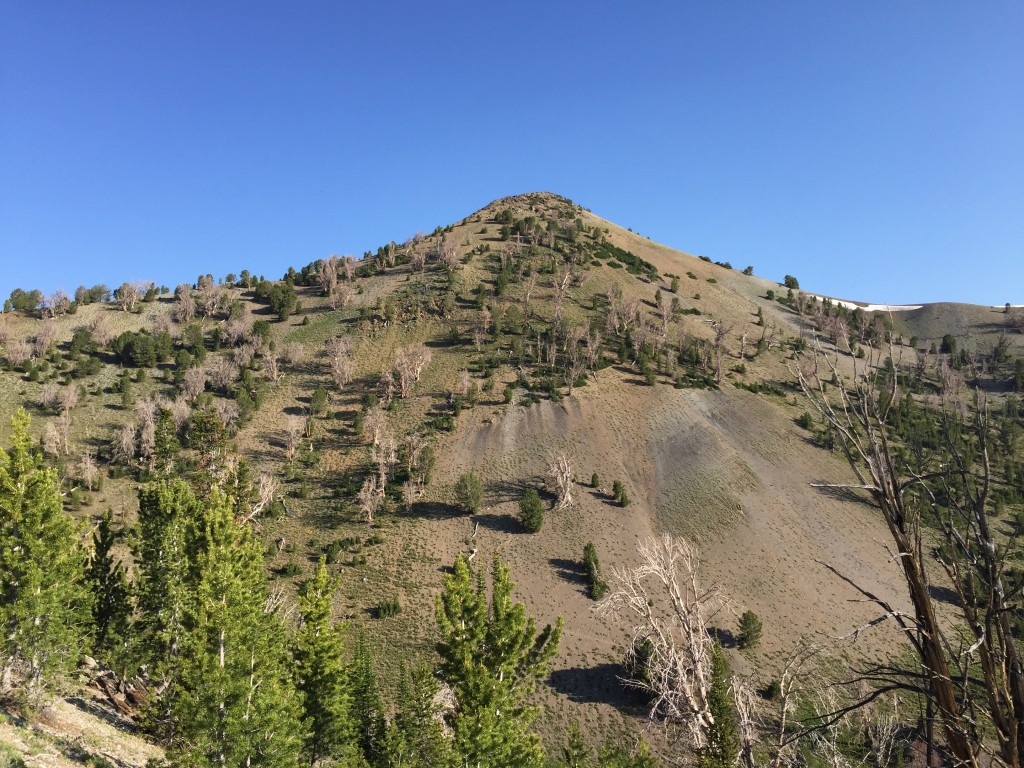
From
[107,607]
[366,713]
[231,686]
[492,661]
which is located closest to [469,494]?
[366,713]

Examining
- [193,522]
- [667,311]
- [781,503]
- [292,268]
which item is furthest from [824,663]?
[292,268]

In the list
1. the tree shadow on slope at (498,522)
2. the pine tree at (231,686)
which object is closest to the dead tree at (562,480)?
the tree shadow on slope at (498,522)

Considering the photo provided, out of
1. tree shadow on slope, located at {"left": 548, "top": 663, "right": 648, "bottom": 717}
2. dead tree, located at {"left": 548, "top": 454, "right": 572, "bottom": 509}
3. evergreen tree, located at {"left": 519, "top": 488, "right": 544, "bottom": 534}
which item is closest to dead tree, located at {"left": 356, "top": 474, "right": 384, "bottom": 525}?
evergreen tree, located at {"left": 519, "top": 488, "right": 544, "bottom": 534}

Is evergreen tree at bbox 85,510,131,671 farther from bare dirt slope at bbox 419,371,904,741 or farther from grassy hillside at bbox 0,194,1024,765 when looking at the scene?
bare dirt slope at bbox 419,371,904,741

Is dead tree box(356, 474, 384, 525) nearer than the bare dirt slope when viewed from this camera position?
No

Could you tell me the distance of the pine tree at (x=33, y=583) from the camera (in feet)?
61.5

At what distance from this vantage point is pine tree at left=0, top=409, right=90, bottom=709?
18734 mm

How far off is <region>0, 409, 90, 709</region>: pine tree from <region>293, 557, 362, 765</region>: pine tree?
25.4 feet

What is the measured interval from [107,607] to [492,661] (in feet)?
62.2

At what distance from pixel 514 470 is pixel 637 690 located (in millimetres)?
30207

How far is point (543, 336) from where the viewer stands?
8831 centimetres

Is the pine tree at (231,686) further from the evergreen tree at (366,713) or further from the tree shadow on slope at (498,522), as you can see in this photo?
the tree shadow on slope at (498,522)

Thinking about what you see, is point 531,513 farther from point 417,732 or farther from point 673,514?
point 417,732

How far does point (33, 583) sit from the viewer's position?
63.6ft
